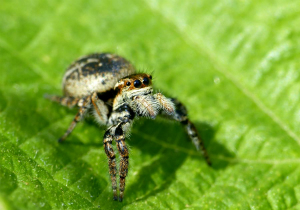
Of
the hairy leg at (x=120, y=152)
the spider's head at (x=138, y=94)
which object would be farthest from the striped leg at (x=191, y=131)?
the hairy leg at (x=120, y=152)

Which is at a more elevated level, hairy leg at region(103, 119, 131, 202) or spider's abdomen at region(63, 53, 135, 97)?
spider's abdomen at region(63, 53, 135, 97)

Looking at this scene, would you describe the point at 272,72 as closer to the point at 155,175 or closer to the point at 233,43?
the point at 233,43

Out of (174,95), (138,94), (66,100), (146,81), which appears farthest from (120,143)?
(174,95)

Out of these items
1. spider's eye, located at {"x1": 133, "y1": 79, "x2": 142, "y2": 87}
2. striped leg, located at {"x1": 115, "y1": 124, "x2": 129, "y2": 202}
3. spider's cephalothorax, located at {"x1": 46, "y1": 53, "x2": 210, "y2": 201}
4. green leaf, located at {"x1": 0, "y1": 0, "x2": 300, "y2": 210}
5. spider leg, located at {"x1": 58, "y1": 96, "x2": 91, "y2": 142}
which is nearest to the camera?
striped leg, located at {"x1": 115, "y1": 124, "x2": 129, "y2": 202}

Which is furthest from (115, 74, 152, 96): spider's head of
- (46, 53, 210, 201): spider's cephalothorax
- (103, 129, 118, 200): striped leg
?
(103, 129, 118, 200): striped leg

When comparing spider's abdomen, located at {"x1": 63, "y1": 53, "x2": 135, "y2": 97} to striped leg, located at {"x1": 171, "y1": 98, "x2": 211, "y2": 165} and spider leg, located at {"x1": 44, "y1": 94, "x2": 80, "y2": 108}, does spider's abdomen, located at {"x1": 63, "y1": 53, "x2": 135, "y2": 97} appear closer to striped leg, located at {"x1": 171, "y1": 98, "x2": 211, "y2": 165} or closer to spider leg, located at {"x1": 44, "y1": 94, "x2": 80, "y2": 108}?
spider leg, located at {"x1": 44, "y1": 94, "x2": 80, "y2": 108}

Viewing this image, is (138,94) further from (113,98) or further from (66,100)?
(66,100)

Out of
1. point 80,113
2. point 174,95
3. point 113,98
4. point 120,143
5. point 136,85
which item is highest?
point 174,95
